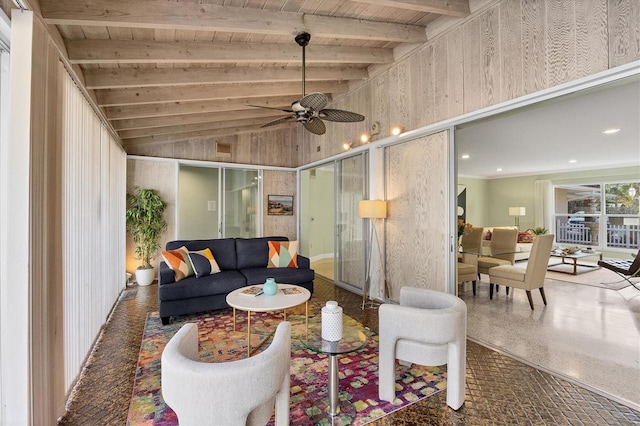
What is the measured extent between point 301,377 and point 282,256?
2.27 metres

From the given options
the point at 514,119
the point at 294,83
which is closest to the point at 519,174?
the point at 514,119

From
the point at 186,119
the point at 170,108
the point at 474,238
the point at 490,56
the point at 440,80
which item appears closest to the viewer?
the point at 490,56

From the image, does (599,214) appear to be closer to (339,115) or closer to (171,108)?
(339,115)

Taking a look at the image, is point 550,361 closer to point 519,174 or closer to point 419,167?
point 419,167

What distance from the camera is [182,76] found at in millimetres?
3371

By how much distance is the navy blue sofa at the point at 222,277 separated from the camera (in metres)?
3.45

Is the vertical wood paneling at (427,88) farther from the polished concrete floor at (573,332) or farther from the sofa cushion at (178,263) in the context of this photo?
the sofa cushion at (178,263)

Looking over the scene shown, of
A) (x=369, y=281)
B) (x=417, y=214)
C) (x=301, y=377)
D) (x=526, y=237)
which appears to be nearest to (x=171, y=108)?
(x=417, y=214)

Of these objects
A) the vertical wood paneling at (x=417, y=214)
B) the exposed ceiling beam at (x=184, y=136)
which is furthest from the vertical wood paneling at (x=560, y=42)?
the exposed ceiling beam at (x=184, y=136)

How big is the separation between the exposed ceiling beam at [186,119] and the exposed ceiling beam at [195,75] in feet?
3.19

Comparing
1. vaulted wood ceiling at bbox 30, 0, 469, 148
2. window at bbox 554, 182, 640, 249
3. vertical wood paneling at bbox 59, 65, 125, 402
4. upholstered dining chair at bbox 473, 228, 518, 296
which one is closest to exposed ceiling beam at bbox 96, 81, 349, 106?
vaulted wood ceiling at bbox 30, 0, 469, 148

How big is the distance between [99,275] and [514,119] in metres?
5.48

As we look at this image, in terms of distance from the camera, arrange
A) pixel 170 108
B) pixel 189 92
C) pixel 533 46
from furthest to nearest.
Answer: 1. pixel 170 108
2. pixel 189 92
3. pixel 533 46

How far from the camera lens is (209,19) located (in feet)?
8.29
